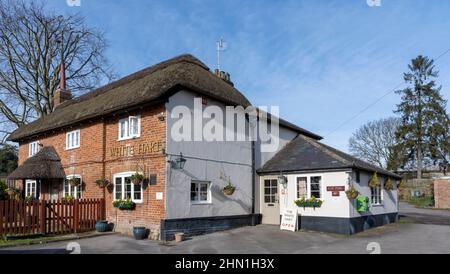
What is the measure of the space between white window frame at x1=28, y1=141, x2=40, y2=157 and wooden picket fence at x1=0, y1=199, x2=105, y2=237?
712cm

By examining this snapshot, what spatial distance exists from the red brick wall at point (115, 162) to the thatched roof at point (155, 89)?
1.77ft

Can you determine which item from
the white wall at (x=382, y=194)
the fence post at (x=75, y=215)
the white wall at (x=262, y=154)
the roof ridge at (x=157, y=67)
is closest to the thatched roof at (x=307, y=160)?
the white wall at (x=262, y=154)

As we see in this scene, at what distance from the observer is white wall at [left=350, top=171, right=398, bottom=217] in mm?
15480

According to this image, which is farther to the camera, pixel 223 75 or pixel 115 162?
pixel 223 75

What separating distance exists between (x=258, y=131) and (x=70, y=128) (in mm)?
9179

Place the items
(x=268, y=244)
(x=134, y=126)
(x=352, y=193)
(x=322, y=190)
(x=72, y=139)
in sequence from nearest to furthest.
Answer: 1. (x=268, y=244)
2. (x=352, y=193)
3. (x=134, y=126)
4. (x=322, y=190)
5. (x=72, y=139)

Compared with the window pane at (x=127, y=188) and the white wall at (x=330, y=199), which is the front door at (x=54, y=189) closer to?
the window pane at (x=127, y=188)

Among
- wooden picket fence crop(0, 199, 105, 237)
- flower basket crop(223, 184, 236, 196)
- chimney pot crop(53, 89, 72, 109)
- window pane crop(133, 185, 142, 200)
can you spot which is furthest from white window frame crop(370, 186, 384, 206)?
chimney pot crop(53, 89, 72, 109)

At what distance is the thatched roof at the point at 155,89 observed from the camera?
13820mm

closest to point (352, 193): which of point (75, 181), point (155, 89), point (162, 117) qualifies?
point (162, 117)

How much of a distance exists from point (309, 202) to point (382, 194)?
531 cm

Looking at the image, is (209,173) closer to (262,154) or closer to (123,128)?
(123,128)

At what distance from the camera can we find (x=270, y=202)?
57.8 ft

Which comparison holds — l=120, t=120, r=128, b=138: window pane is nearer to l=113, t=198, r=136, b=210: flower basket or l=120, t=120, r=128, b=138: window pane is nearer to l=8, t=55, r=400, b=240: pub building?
l=8, t=55, r=400, b=240: pub building
